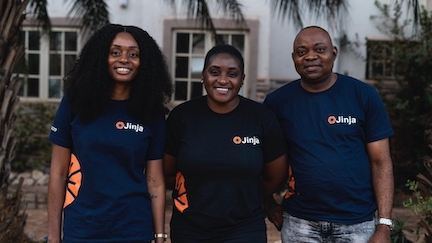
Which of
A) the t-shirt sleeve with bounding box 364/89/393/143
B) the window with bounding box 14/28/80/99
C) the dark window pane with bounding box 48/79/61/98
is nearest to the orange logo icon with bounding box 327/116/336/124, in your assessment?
the t-shirt sleeve with bounding box 364/89/393/143

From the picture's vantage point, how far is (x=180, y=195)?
3.23m

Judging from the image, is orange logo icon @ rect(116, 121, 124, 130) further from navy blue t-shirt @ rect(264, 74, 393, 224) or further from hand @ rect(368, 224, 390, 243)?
hand @ rect(368, 224, 390, 243)

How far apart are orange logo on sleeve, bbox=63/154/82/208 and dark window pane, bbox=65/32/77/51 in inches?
300

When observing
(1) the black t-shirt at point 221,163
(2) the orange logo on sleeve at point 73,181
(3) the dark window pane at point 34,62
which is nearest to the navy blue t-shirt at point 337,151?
(1) the black t-shirt at point 221,163

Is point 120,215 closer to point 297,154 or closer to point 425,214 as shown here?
point 297,154

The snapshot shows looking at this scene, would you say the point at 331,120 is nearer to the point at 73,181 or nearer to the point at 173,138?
the point at 173,138

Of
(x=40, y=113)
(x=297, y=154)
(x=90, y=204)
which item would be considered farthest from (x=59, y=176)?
(x=40, y=113)

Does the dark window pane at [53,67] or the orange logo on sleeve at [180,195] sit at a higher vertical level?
the dark window pane at [53,67]

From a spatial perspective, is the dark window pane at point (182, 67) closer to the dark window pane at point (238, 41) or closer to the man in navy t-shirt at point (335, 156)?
the dark window pane at point (238, 41)

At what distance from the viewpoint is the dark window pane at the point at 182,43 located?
10.0m

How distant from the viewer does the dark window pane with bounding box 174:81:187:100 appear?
10391mm

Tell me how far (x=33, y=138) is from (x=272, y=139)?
7036 millimetres

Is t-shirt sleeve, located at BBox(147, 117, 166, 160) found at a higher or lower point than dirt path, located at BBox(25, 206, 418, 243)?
higher

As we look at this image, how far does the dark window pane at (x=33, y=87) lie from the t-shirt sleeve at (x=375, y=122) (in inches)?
322
